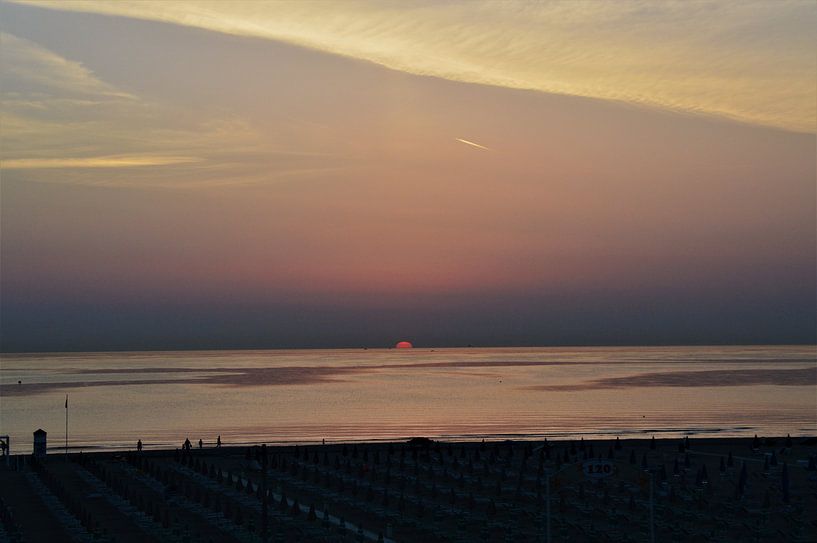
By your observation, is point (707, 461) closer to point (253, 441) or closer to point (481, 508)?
point (481, 508)

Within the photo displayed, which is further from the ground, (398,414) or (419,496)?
(398,414)

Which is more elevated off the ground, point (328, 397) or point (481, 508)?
point (328, 397)

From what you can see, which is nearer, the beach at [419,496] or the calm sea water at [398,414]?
the beach at [419,496]

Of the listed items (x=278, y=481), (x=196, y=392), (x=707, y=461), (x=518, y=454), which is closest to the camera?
(x=278, y=481)

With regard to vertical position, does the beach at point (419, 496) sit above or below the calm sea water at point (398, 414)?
below

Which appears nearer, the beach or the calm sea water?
the beach

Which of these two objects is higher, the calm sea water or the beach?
the calm sea water

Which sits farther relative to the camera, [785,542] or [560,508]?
[560,508]

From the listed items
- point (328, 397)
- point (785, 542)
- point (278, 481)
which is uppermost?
point (328, 397)

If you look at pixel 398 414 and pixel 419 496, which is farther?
pixel 398 414

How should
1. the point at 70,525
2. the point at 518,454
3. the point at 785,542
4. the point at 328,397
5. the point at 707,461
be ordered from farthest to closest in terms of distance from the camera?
the point at 328,397 < the point at 518,454 < the point at 707,461 < the point at 70,525 < the point at 785,542

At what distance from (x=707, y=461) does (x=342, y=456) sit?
21.8 m

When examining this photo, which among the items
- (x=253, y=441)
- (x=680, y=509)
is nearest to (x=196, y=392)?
(x=253, y=441)

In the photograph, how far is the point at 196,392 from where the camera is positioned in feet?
655
